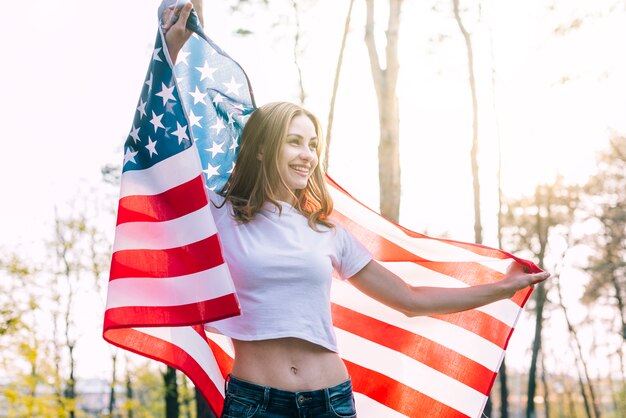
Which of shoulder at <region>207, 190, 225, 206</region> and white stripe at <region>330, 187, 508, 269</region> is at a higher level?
shoulder at <region>207, 190, 225, 206</region>

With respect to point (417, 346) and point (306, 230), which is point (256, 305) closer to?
point (306, 230)

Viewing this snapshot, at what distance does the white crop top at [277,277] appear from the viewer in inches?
128

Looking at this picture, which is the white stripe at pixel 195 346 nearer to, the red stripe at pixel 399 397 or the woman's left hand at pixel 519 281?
the red stripe at pixel 399 397

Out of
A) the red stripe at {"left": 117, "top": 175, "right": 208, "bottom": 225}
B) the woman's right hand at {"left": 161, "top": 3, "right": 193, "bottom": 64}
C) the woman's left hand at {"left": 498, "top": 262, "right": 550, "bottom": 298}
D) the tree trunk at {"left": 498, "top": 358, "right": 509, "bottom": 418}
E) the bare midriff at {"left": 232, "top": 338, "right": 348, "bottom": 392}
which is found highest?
the woman's right hand at {"left": 161, "top": 3, "right": 193, "bottom": 64}

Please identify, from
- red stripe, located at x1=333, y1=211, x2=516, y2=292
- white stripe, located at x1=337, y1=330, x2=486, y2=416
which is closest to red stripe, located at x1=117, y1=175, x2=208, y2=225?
red stripe, located at x1=333, y1=211, x2=516, y2=292

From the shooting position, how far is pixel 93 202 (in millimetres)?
26656

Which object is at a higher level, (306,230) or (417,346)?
(306,230)

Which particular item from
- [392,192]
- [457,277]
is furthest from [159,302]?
[392,192]

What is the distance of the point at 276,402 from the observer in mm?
3139

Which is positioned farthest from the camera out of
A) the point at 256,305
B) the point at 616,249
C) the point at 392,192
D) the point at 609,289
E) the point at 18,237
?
the point at 609,289

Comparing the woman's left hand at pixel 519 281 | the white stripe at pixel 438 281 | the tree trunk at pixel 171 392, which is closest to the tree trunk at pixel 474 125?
the tree trunk at pixel 171 392

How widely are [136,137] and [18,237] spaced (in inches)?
601

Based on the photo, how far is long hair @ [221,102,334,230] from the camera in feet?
11.7

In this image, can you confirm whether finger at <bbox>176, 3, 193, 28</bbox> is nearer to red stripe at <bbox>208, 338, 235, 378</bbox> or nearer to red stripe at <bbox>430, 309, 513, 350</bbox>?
red stripe at <bbox>208, 338, 235, 378</bbox>
